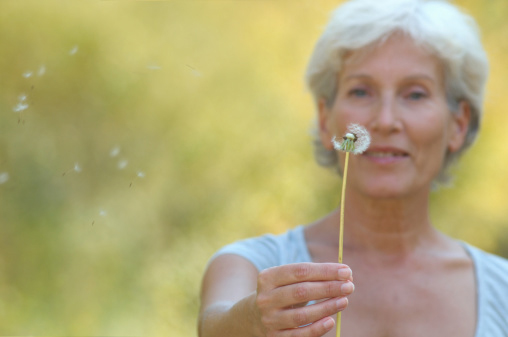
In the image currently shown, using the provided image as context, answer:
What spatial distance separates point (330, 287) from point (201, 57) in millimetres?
2977

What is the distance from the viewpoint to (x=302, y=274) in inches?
51.2

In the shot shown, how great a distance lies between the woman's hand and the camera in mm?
1285

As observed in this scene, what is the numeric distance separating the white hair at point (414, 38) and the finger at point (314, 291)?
36.0 inches

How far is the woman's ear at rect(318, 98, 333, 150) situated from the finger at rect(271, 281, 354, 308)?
878mm

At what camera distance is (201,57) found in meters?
4.13

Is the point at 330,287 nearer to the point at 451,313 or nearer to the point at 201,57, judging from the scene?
the point at 451,313

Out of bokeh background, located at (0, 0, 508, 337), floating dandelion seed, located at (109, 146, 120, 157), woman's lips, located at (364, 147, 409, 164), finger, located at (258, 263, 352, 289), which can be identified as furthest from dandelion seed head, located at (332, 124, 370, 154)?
floating dandelion seed, located at (109, 146, 120, 157)

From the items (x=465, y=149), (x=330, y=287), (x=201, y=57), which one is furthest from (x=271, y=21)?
(x=330, y=287)

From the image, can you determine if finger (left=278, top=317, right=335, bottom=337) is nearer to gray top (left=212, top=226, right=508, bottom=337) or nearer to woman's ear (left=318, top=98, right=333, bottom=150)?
gray top (left=212, top=226, right=508, bottom=337)

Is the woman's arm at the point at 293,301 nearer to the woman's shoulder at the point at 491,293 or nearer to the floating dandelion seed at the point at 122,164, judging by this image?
the woman's shoulder at the point at 491,293

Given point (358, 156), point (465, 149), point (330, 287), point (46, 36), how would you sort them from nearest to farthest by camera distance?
point (330, 287), point (358, 156), point (465, 149), point (46, 36)

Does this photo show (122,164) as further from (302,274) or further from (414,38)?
(302,274)

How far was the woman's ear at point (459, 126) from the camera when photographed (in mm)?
2191

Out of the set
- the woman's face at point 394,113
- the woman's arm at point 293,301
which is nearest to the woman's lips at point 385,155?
the woman's face at point 394,113
